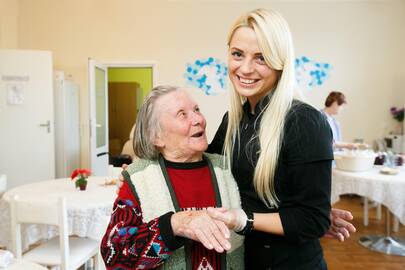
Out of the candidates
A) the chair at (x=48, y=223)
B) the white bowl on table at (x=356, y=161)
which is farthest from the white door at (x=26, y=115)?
the white bowl on table at (x=356, y=161)

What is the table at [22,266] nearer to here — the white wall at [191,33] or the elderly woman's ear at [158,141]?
the elderly woman's ear at [158,141]

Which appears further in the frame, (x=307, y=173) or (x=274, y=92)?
(x=274, y=92)

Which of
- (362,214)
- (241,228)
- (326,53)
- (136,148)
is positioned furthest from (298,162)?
(326,53)

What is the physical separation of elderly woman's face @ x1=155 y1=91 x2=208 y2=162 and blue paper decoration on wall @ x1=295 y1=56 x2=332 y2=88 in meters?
4.76

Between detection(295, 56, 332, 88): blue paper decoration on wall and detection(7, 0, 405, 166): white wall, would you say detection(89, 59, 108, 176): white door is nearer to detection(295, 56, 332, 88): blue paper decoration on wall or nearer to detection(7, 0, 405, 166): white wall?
detection(7, 0, 405, 166): white wall

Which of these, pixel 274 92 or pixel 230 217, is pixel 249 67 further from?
pixel 230 217

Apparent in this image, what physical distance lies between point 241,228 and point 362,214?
4.35m

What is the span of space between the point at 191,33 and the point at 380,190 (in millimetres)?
3585

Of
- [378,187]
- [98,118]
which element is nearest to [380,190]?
[378,187]

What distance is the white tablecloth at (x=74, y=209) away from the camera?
7.86ft

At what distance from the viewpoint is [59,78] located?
4965 millimetres

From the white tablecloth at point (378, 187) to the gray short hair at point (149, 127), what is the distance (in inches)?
109

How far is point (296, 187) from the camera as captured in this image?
37.9 inches

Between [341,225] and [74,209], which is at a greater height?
[341,225]
